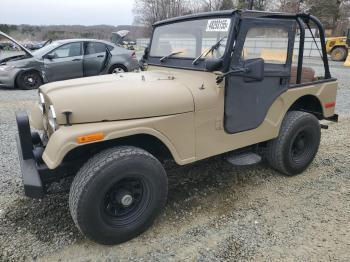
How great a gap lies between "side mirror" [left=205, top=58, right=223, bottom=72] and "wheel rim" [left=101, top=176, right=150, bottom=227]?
3.85 feet

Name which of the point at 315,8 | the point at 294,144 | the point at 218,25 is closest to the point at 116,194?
the point at 218,25

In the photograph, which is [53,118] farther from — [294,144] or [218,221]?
[294,144]

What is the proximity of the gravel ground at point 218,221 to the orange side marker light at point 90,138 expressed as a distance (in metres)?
0.98

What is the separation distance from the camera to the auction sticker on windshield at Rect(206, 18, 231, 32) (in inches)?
125

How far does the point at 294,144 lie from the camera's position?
13.3ft

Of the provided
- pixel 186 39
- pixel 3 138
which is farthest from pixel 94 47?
pixel 186 39

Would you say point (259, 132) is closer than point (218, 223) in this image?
No

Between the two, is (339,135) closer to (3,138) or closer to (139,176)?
(139,176)

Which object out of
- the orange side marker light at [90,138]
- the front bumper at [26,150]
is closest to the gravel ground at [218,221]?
the front bumper at [26,150]

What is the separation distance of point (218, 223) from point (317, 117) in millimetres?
2224

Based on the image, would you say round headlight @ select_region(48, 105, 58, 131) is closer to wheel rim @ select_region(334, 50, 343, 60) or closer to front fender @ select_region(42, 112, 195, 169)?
front fender @ select_region(42, 112, 195, 169)

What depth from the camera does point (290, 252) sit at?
2.74 m

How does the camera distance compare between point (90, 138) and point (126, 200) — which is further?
point (126, 200)

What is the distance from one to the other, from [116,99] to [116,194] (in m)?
0.80
